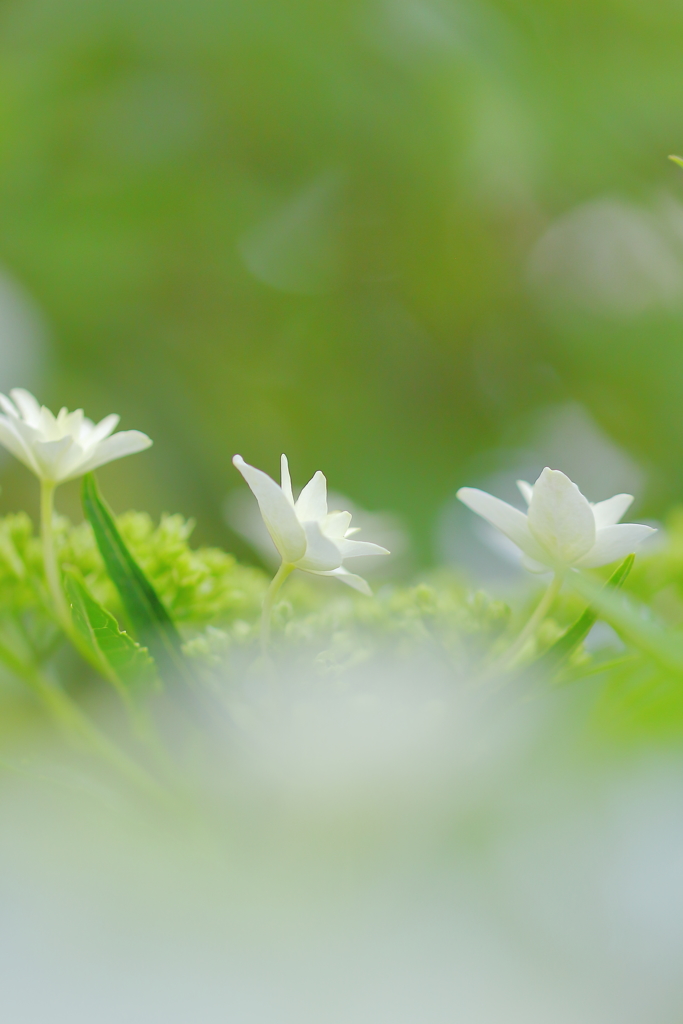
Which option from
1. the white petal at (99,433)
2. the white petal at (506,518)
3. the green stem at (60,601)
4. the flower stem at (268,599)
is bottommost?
the green stem at (60,601)

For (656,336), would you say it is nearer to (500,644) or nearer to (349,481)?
(349,481)

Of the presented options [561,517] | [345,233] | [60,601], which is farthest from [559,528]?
[345,233]

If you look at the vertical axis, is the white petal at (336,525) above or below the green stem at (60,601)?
above

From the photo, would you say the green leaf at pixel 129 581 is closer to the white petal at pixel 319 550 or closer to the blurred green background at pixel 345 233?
the white petal at pixel 319 550

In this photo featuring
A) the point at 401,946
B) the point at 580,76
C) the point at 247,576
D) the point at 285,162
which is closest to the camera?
the point at 401,946

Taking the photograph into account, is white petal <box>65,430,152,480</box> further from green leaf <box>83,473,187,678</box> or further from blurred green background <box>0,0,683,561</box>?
blurred green background <box>0,0,683,561</box>

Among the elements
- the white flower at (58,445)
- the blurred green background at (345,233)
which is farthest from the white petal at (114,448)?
the blurred green background at (345,233)

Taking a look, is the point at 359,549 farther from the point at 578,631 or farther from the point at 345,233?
the point at 345,233

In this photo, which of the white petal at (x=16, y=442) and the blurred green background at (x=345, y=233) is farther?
the blurred green background at (x=345, y=233)

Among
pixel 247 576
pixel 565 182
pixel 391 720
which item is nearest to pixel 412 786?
pixel 391 720
